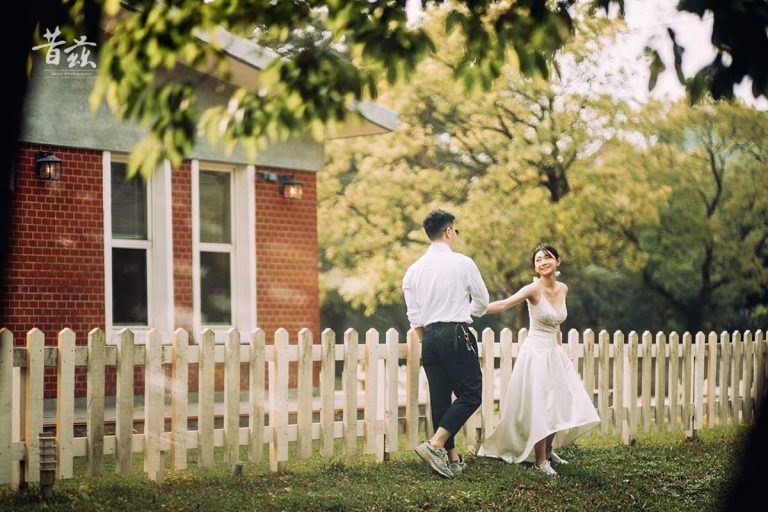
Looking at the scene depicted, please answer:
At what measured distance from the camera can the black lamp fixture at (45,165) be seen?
11172 mm

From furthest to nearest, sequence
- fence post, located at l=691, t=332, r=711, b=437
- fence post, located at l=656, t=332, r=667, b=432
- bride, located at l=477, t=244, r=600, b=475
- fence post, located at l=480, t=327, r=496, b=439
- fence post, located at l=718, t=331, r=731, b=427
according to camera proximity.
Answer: fence post, located at l=718, t=331, r=731, b=427, fence post, located at l=691, t=332, r=711, b=437, fence post, located at l=656, t=332, r=667, b=432, fence post, located at l=480, t=327, r=496, b=439, bride, located at l=477, t=244, r=600, b=475

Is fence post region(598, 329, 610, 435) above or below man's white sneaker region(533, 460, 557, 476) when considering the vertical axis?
above

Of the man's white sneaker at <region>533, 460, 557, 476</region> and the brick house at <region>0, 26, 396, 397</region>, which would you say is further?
the brick house at <region>0, 26, 396, 397</region>

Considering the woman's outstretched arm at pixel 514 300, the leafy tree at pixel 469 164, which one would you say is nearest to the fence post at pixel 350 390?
the woman's outstretched arm at pixel 514 300

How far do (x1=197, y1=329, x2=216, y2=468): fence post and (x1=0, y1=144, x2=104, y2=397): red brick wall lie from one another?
396cm

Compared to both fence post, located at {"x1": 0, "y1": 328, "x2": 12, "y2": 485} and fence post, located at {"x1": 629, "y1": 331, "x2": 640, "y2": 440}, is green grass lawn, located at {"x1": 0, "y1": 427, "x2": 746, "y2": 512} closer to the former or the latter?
fence post, located at {"x1": 0, "y1": 328, "x2": 12, "y2": 485}

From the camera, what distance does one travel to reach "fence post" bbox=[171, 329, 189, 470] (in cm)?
764

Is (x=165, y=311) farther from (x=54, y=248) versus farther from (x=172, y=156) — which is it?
(x=172, y=156)

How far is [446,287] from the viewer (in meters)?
8.26

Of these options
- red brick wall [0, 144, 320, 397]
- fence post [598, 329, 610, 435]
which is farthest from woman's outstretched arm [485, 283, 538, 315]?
red brick wall [0, 144, 320, 397]

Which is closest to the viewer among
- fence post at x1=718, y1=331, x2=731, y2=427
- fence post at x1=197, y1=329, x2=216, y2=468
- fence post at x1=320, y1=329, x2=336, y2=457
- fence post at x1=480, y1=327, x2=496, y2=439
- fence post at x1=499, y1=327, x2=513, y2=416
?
fence post at x1=197, y1=329, x2=216, y2=468

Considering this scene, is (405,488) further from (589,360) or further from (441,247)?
(589,360)

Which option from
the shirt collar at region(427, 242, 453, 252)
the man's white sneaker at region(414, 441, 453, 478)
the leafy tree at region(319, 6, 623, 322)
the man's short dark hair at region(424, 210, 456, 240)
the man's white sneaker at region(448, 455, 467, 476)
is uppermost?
the leafy tree at region(319, 6, 623, 322)

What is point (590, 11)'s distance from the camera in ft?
19.1
